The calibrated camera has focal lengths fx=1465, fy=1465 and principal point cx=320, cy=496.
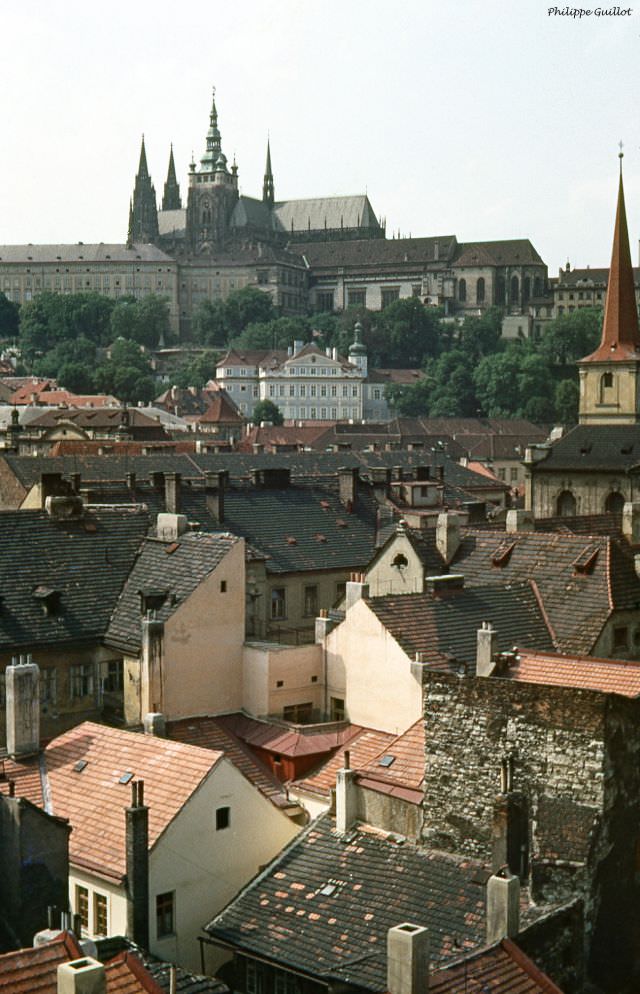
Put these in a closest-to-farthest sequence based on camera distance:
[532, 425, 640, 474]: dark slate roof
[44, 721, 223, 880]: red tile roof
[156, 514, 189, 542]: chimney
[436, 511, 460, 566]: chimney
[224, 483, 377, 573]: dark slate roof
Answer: [44, 721, 223, 880]: red tile roof < [156, 514, 189, 542]: chimney < [436, 511, 460, 566]: chimney < [224, 483, 377, 573]: dark slate roof < [532, 425, 640, 474]: dark slate roof

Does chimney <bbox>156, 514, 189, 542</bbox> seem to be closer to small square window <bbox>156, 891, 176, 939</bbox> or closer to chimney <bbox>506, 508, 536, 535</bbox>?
chimney <bbox>506, 508, 536, 535</bbox>

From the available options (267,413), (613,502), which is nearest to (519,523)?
(613,502)

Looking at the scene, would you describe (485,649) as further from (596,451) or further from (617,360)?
(617,360)

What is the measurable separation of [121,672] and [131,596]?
6.37 feet

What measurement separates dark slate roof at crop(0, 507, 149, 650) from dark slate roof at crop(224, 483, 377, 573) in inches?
323

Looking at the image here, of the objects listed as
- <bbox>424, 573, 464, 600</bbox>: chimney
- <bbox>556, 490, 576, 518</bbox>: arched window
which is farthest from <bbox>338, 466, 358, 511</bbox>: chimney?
<bbox>556, 490, 576, 518</bbox>: arched window

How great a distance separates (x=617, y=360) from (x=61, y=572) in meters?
54.4

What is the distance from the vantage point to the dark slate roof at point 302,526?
146 ft

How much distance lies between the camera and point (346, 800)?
2339 centimetres

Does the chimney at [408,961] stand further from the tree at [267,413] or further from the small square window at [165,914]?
the tree at [267,413]

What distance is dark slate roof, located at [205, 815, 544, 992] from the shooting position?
65.6ft

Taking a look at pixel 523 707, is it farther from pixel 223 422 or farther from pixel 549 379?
pixel 549 379

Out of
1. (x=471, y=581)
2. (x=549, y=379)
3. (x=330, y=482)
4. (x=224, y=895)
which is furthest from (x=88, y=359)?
(x=224, y=895)

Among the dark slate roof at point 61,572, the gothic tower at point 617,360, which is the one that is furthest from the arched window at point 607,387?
the dark slate roof at point 61,572
